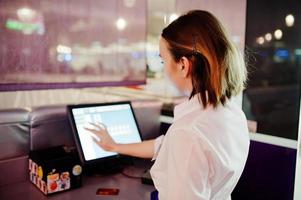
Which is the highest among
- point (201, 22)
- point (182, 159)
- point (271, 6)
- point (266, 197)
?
point (271, 6)

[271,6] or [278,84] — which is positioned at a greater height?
[271,6]

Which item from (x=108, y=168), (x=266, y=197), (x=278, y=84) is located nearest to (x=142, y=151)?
(x=108, y=168)

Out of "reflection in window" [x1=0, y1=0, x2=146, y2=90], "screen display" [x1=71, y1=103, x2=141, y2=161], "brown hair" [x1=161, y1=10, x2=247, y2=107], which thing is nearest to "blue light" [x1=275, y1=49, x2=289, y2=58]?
"reflection in window" [x1=0, y1=0, x2=146, y2=90]

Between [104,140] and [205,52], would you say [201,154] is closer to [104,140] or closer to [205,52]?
[205,52]

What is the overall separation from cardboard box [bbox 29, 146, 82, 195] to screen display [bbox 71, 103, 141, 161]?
110 mm

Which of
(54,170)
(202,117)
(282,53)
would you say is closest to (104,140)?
(54,170)

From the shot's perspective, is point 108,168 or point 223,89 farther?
point 108,168

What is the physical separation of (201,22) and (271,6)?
1.67 metres

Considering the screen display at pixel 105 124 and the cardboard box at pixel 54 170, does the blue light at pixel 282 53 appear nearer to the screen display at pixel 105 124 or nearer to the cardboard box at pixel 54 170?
the screen display at pixel 105 124

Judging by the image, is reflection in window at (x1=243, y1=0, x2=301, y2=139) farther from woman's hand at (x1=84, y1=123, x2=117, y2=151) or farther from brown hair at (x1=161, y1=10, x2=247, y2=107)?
brown hair at (x1=161, y1=10, x2=247, y2=107)

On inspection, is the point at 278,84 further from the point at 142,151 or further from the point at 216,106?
the point at 216,106

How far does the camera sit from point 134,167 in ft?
5.32

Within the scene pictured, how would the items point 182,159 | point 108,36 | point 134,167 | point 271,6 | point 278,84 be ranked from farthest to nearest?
point 278,84 → point 271,6 → point 108,36 → point 134,167 → point 182,159

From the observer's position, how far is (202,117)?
34.1 inches
